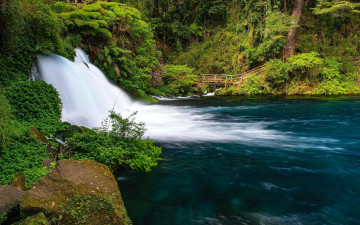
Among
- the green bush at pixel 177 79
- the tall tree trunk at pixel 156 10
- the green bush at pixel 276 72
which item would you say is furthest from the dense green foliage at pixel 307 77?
the tall tree trunk at pixel 156 10

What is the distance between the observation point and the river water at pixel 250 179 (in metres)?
3.77

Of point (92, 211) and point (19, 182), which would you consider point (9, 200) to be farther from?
point (92, 211)

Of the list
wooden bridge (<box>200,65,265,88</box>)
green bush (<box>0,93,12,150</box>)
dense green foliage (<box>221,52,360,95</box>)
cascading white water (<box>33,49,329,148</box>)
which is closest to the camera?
green bush (<box>0,93,12,150</box>)

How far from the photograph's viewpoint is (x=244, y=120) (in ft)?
34.9

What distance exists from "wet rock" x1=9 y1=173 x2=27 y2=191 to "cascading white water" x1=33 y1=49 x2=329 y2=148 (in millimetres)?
4521

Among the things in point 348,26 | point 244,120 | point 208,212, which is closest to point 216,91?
point 244,120

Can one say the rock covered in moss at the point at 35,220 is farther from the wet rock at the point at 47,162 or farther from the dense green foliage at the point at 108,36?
the dense green foliage at the point at 108,36

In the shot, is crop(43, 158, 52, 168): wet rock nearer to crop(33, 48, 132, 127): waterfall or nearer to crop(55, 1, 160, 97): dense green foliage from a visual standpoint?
crop(33, 48, 132, 127): waterfall

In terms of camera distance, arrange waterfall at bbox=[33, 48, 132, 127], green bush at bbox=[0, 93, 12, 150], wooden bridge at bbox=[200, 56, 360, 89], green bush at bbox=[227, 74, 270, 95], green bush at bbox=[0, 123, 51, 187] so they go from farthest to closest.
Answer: wooden bridge at bbox=[200, 56, 360, 89] < green bush at bbox=[227, 74, 270, 95] < waterfall at bbox=[33, 48, 132, 127] < green bush at bbox=[0, 93, 12, 150] < green bush at bbox=[0, 123, 51, 187]

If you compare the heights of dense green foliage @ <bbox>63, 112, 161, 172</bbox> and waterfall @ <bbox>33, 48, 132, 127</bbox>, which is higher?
waterfall @ <bbox>33, 48, 132, 127</bbox>

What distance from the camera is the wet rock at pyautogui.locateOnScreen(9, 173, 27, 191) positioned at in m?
3.33

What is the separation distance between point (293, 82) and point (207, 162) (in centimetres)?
1645

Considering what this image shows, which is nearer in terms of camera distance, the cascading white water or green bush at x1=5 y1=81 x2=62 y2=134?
green bush at x1=5 y1=81 x2=62 y2=134

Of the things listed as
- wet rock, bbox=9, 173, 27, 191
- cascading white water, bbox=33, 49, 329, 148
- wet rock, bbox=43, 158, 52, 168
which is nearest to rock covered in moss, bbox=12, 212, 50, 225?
wet rock, bbox=9, 173, 27, 191
